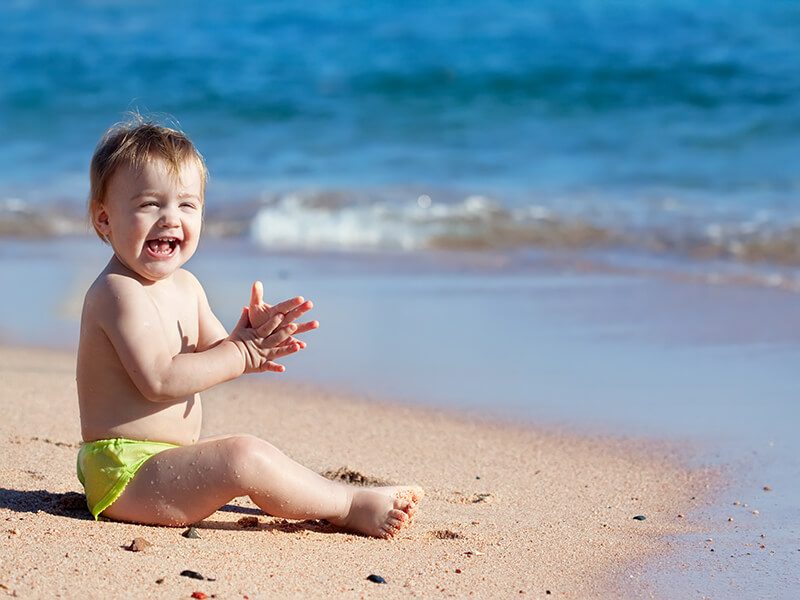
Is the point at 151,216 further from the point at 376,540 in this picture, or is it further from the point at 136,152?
the point at 376,540

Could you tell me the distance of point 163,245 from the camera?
292 centimetres

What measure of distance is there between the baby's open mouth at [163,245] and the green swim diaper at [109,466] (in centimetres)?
47

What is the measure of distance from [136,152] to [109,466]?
2.51 feet

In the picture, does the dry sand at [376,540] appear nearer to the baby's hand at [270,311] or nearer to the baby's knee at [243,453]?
the baby's knee at [243,453]

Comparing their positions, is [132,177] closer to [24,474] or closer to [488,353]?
[24,474]

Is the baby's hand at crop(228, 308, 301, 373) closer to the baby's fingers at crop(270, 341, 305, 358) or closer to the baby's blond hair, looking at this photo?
the baby's fingers at crop(270, 341, 305, 358)

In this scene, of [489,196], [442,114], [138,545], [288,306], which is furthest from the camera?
[442,114]

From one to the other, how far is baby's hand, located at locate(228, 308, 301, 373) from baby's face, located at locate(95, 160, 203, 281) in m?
0.25

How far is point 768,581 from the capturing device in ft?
8.48

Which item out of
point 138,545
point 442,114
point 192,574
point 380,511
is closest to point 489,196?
point 442,114

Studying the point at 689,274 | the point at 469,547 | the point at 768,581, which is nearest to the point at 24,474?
the point at 469,547

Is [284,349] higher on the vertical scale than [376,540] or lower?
higher

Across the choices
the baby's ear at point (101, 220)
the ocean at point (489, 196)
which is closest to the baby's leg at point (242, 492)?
the baby's ear at point (101, 220)

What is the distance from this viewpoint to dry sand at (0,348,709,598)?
2490mm
